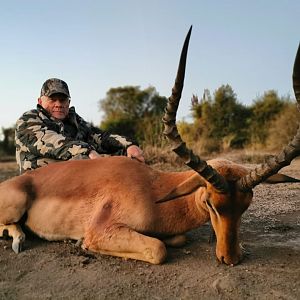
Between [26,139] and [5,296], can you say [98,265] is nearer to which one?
[5,296]

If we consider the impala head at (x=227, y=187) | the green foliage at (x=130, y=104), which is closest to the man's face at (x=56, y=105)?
the impala head at (x=227, y=187)

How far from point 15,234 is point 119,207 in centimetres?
150

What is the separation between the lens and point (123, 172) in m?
6.07

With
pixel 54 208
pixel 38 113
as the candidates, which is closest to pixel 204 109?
pixel 38 113

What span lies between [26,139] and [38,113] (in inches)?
23.9

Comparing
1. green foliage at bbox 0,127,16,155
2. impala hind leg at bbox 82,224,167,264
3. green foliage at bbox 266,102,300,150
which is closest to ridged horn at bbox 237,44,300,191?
impala hind leg at bbox 82,224,167,264

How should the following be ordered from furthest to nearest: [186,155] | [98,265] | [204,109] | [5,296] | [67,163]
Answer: [204,109]
[67,163]
[98,265]
[186,155]
[5,296]

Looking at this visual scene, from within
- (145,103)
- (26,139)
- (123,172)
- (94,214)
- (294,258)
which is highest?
(145,103)

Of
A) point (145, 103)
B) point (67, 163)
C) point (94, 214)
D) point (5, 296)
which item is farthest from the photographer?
point (145, 103)

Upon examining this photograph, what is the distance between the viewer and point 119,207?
223 inches

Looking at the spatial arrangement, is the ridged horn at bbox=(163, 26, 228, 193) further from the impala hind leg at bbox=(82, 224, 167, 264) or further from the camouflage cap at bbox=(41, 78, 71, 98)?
the camouflage cap at bbox=(41, 78, 71, 98)

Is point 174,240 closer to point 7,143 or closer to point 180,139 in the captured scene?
point 180,139

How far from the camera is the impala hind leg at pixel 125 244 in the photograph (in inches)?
202

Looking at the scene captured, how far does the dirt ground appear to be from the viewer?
14.2 feet
